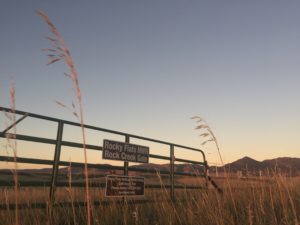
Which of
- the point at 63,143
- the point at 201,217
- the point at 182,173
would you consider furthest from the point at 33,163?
the point at 182,173

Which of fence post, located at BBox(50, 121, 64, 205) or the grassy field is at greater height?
fence post, located at BBox(50, 121, 64, 205)

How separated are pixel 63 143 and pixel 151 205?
218 centimetres

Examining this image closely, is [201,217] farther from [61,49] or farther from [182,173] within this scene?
[182,173]

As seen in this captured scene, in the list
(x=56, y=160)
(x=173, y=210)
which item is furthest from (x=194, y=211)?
(x=56, y=160)

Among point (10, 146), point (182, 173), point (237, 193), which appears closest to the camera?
point (10, 146)

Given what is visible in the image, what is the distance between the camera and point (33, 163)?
4.54 m

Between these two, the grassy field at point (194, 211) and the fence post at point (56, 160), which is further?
the fence post at point (56, 160)

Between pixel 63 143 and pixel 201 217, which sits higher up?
pixel 63 143

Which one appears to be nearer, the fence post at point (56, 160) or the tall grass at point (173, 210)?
the tall grass at point (173, 210)

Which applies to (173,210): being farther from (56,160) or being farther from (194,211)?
(56,160)

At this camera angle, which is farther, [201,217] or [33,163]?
[33,163]

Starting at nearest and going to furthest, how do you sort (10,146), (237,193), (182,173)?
(10,146) → (237,193) → (182,173)

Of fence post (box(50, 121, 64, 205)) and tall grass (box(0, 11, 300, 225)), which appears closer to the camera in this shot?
tall grass (box(0, 11, 300, 225))

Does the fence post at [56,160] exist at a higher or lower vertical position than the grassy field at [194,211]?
higher
